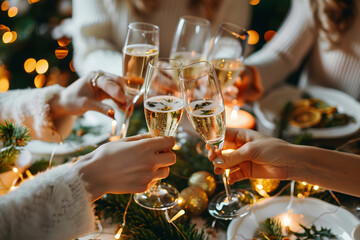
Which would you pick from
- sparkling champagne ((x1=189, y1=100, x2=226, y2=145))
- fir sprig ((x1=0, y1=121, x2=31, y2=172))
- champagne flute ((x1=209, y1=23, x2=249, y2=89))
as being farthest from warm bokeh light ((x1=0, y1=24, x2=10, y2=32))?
sparkling champagne ((x1=189, y1=100, x2=226, y2=145))

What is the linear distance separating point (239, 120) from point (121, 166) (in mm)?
750

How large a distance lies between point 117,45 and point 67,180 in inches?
59.5

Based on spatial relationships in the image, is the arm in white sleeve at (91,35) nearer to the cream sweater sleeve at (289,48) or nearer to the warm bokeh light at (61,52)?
the warm bokeh light at (61,52)

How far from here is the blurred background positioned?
2.12 m

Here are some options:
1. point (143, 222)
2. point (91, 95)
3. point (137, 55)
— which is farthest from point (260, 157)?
point (91, 95)

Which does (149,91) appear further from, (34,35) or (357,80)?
(34,35)

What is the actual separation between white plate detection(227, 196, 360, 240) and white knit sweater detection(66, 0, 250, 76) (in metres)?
1.11

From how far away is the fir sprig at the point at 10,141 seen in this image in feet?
2.88

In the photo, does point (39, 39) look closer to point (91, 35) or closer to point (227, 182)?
point (91, 35)

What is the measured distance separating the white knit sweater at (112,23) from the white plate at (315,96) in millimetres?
712

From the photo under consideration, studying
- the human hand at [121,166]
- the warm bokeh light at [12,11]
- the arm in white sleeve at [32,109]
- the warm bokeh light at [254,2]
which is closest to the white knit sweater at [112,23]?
the warm bokeh light at [254,2]

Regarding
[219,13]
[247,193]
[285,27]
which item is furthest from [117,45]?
[247,193]

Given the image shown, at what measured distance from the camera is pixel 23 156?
94 centimetres

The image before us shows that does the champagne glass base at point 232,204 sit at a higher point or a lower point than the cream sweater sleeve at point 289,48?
lower
